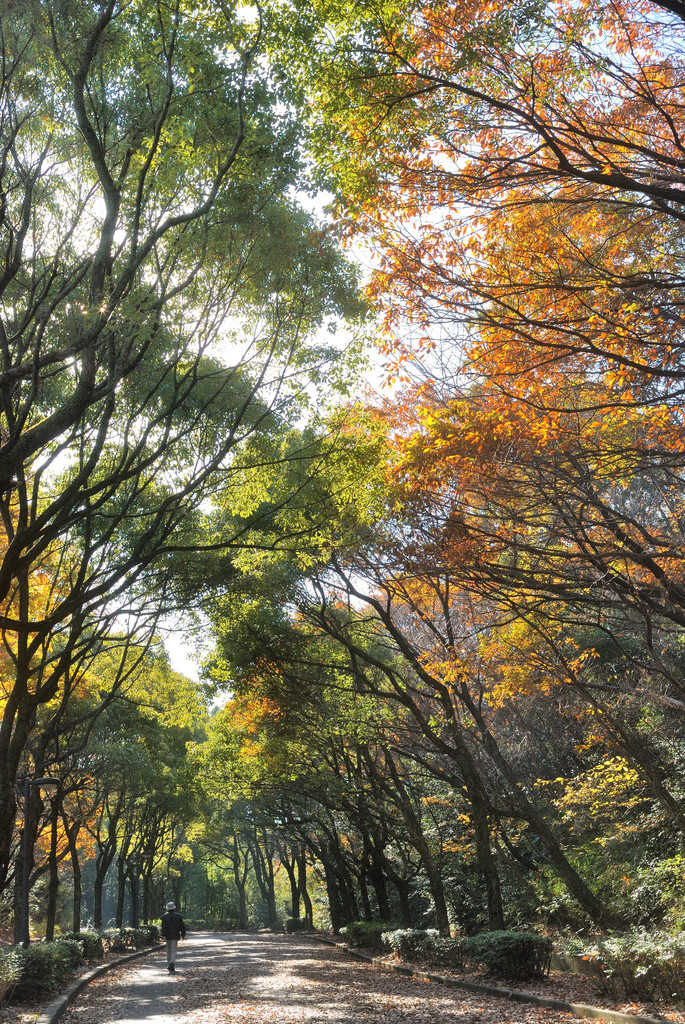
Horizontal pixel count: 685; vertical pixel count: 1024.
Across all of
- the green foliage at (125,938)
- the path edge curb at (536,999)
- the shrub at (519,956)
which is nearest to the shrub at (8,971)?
the path edge curb at (536,999)

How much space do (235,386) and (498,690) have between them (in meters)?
7.81

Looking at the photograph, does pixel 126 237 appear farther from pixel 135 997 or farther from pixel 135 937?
pixel 135 937

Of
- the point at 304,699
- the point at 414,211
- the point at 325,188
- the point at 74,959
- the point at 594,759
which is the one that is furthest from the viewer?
the point at 594,759

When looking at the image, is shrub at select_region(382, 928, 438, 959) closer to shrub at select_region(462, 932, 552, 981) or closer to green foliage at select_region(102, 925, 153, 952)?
shrub at select_region(462, 932, 552, 981)

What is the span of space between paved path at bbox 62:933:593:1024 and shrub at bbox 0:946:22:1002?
99cm

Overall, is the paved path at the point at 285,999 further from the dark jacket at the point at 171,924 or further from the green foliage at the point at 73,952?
the dark jacket at the point at 171,924

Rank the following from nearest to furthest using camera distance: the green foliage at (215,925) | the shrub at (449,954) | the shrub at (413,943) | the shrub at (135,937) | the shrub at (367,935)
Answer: the shrub at (449,954) → the shrub at (413,943) → the shrub at (367,935) → the shrub at (135,937) → the green foliage at (215,925)

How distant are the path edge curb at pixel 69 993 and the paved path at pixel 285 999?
0.17 m

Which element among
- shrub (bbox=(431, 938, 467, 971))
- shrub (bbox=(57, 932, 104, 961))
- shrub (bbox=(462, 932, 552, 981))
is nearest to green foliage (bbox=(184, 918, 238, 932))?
shrub (bbox=(57, 932, 104, 961))

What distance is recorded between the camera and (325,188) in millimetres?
9125

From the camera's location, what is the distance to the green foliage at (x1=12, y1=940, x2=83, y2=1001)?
37.9 feet

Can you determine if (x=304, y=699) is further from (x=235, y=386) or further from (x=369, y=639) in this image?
(x=235, y=386)

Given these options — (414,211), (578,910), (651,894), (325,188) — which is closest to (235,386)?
(325,188)

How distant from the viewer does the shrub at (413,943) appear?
56.6ft
